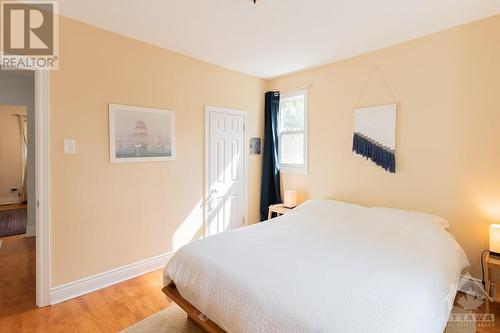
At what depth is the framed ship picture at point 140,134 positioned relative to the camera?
256cm

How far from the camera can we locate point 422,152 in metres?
2.57

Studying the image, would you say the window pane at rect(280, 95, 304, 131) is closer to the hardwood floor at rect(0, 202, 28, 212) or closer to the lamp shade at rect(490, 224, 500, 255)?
the lamp shade at rect(490, 224, 500, 255)

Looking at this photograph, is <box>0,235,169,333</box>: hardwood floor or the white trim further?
the white trim

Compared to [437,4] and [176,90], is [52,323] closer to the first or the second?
[176,90]

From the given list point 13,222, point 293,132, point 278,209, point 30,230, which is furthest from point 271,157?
point 13,222

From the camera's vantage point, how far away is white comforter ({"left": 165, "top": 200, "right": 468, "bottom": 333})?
47.5 inches

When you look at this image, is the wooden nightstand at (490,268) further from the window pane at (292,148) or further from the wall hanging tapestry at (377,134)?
the window pane at (292,148)

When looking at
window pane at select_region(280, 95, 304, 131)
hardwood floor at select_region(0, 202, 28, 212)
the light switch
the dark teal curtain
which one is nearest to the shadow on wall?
the dark teal curtain

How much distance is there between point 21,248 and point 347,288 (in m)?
4.13

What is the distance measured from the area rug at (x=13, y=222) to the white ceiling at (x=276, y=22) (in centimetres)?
363

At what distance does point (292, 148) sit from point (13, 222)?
4.95 metres

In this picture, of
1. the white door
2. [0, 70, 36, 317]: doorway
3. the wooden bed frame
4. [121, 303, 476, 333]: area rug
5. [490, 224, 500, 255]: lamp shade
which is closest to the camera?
the wooden bed frame

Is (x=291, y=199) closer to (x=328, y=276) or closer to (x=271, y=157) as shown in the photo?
(x=271, y=157)

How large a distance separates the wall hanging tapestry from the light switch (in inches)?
114
